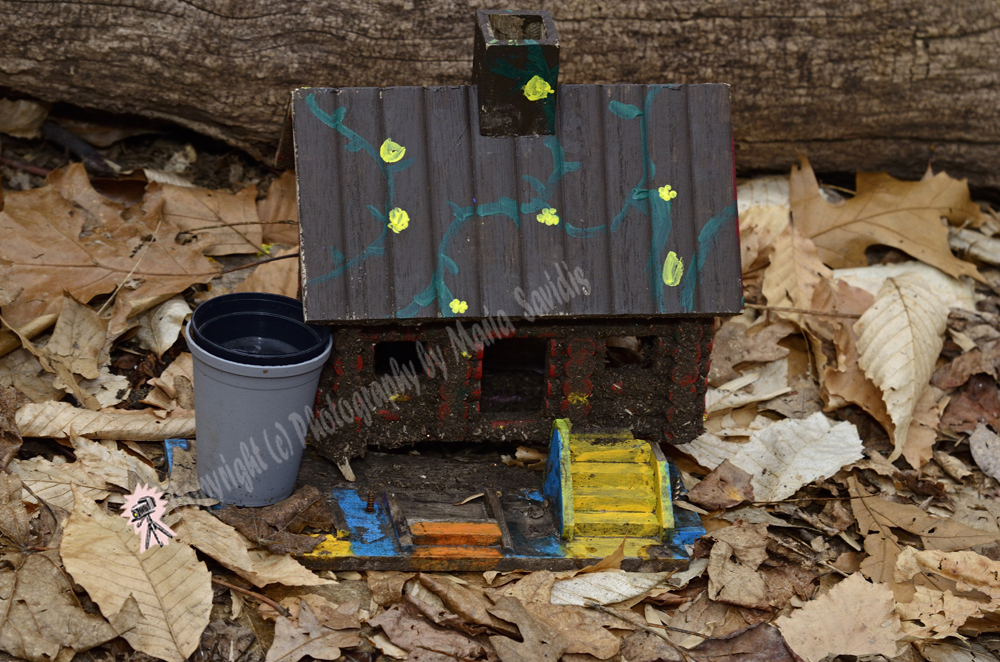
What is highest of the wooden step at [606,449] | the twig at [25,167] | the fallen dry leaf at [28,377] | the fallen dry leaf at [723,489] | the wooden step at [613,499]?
the twig at [25,167]

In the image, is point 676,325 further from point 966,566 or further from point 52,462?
point 52,462

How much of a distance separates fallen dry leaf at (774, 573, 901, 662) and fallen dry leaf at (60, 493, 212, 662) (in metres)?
2.00

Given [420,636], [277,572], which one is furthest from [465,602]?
[277,572]

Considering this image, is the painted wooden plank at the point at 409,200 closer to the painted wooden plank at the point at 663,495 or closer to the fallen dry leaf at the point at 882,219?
the painted wooden plank at the point at 663,495

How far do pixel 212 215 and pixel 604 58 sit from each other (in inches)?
88.1

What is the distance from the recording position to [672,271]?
3732 millimetres

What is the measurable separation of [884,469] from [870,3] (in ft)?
8.66

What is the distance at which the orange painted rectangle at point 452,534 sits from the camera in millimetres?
3643

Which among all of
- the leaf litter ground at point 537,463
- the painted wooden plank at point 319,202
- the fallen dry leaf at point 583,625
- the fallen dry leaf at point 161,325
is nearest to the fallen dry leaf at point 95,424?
the leaf litter ground at point 537,463

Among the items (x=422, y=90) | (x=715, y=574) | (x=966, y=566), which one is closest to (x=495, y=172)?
(x=422, y=90)

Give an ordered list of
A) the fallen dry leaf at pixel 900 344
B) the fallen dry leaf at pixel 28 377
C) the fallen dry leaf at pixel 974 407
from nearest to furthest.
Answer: the fallen dry leaf at pixel 28 377, the fallen dry leaf at pixel 900 344, the fallen dry leaf at pixel 974 407

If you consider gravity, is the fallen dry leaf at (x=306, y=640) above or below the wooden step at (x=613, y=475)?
below

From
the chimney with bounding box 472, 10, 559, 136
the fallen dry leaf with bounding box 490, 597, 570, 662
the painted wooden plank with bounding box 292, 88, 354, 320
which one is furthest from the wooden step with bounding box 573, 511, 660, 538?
the chimney with bounding box 472, 10, 559, 136

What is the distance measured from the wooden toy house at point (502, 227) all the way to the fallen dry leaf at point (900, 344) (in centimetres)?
113
